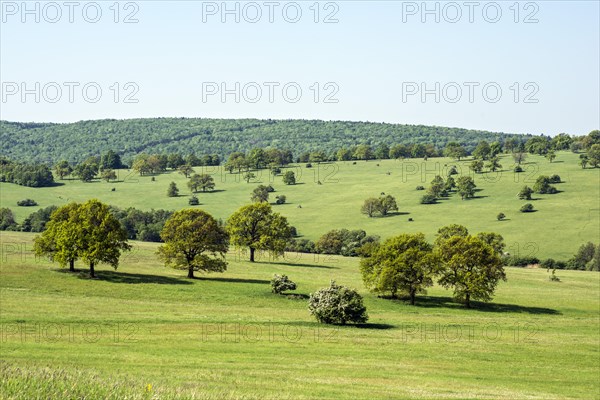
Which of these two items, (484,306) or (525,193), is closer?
(484,306)

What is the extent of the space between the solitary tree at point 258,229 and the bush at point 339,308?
39.5 meters

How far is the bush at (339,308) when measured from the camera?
62844mm

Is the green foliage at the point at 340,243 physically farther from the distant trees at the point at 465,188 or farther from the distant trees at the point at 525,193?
the distant trees at the point at 525,193

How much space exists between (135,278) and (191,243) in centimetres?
822

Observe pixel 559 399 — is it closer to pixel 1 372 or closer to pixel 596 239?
pixel 1 372

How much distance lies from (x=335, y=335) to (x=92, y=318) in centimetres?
1885

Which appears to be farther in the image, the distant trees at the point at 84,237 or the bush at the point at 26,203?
the bush at the point at 26,203

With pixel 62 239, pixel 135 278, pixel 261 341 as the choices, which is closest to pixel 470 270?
pixel 261 341

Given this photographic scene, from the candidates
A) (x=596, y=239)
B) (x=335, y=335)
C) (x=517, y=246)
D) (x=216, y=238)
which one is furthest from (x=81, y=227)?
(x=596, y=239)

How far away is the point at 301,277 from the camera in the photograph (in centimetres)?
9169

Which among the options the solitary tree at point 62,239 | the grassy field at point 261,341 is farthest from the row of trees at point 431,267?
the solitary tree at point 62,239

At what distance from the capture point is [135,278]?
267 ft

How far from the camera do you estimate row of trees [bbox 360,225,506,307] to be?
256 feet

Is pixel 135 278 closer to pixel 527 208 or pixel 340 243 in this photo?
pixel 340 243
